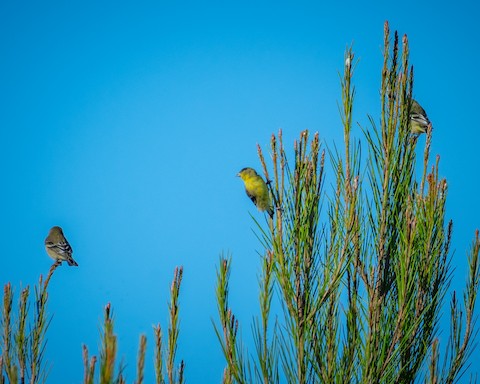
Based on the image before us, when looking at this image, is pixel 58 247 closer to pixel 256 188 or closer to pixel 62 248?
pixel 62 248

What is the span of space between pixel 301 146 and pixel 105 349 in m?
1.26

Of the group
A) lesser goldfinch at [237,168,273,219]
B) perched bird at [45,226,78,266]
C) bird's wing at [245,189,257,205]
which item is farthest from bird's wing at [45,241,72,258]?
bird's wing at [245,189,257,205]

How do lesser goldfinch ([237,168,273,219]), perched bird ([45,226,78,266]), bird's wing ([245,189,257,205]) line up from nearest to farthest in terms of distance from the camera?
lesser goldfinch ([237,168,273,219])
bird's wing ([245,189,257,205])
perched bird ([45,226,78,266])

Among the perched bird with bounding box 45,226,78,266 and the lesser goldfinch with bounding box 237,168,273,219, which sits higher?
the perched bird with bounding box 45,226,78,266

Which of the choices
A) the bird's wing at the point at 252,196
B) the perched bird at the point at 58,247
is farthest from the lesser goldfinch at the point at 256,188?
the perched bird at the point at 58,247

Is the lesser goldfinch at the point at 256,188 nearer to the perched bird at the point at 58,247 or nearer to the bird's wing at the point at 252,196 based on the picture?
the bird's wing at the point at 252,196

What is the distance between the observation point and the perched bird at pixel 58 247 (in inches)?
322

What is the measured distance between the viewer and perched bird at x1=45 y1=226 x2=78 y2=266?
817 centimetres

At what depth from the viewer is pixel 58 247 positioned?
8289mm

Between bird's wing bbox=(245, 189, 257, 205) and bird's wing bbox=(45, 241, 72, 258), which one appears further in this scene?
bird's wing bbox=(45, 241, 72, 258)

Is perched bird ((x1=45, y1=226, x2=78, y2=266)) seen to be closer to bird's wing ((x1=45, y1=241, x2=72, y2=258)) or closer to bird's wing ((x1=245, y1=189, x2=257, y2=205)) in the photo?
bird's wing ((x1=45, y1=241, x2=72, y2=258))

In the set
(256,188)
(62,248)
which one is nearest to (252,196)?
(256,188)

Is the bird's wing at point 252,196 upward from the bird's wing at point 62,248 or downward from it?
downward

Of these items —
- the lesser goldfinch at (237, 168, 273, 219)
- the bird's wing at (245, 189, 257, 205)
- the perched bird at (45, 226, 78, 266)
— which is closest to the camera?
the lesser goldfinch at (237, 168, 273, 219)
